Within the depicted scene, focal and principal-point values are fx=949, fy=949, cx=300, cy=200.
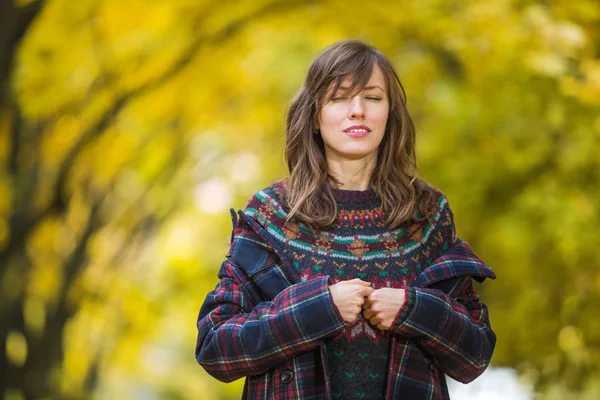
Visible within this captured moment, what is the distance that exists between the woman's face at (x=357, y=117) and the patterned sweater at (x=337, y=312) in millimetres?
140

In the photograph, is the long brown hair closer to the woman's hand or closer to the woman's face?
the woman's face

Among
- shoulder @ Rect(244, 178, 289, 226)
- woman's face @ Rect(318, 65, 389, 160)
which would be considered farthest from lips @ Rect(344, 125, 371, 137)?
shoulder @ Rect(244, 178, 289, 226)

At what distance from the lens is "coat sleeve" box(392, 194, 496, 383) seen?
8.14 feet

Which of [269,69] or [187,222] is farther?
[187,222]

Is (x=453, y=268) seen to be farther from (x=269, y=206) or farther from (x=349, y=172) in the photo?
(x=269, y=206)

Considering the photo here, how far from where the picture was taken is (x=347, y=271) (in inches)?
102

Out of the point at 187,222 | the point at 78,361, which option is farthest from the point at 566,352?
the point at 187,222

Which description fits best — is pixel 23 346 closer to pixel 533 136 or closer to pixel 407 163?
pixel 533 136

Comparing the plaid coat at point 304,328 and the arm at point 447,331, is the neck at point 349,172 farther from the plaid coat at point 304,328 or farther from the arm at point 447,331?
the arm at point 447,331

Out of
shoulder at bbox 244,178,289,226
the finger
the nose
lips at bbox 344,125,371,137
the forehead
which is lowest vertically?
the finger

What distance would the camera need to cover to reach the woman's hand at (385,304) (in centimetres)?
246

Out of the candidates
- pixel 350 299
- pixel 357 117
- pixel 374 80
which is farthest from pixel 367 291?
pixel 374 80

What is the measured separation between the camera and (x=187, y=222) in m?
18.9

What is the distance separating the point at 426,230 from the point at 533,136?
4263 mm
